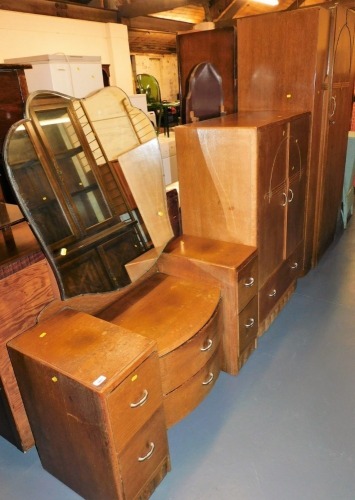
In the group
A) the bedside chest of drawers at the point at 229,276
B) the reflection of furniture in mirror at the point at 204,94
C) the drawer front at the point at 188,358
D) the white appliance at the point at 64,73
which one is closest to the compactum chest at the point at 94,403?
the drawer front at the point at 188,358

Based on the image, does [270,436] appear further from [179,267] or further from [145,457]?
[179,267]

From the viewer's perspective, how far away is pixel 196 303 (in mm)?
1805

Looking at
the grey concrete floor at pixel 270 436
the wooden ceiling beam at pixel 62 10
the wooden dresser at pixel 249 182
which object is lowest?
the grey concrete floor at pixel 270 436

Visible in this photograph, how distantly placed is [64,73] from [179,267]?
1801mm

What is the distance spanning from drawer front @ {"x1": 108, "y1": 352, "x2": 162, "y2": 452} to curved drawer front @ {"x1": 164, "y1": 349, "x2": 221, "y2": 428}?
23 cm

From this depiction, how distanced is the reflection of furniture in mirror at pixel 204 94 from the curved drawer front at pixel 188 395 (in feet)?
5.48

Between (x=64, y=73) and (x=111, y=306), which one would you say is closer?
(x=111, y=306)

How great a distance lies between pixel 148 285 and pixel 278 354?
913mm

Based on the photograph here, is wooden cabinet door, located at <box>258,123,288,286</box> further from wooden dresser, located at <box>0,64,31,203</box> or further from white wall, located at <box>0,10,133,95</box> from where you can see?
white wall, located at <box>0,10,133,95</box>

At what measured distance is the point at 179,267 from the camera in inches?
80.4

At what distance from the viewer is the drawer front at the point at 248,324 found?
2027 millimetres

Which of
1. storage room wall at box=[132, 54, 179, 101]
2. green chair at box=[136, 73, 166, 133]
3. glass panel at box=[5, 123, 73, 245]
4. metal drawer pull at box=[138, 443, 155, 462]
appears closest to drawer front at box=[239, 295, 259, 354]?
metal drawer pull at box=[138, 443, 155, 462]

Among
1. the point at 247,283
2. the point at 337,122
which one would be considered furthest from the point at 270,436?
the point at 337,122

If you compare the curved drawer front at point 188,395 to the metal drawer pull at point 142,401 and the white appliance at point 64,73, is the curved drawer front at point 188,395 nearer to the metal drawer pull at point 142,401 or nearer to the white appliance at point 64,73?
the metal drawer pull at point 142,401
